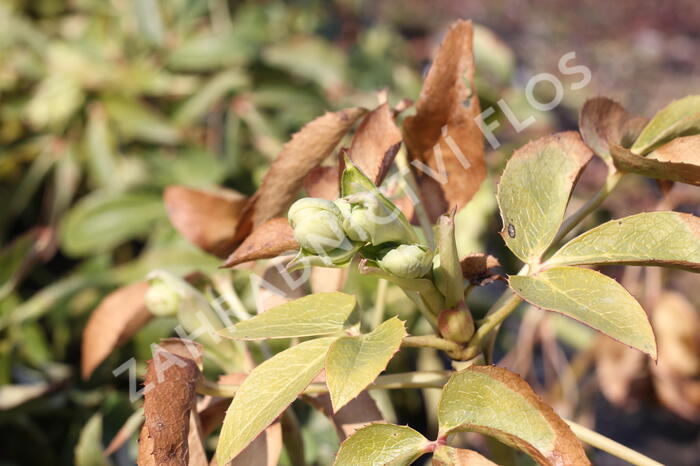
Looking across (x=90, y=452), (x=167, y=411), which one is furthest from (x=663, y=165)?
(x=90, y=452)

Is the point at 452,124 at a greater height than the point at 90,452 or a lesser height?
greater

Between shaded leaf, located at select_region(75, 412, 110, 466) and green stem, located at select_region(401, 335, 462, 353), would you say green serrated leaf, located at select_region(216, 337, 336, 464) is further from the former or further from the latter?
shaded leaf, located at select_region(75, 412, 110, 466)

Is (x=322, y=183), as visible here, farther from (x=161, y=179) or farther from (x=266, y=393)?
(x=161, y=179)

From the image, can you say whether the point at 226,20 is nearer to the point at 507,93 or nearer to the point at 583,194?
the point at 507,93

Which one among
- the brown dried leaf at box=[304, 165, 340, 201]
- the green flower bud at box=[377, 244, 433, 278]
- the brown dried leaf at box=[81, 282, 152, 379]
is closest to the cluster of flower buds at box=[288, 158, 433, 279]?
the green flower bud at box=[377, 244, 433, 278]

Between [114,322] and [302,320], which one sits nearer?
[302,320]

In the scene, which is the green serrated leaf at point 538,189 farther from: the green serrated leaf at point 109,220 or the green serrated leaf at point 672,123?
the green serrated leaf at point 109,220
